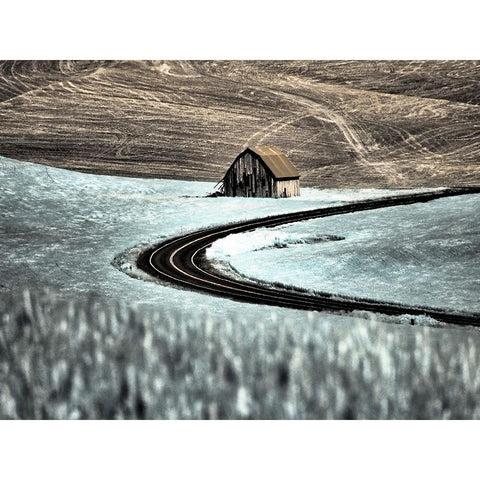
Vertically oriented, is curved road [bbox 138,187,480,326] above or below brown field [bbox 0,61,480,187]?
below

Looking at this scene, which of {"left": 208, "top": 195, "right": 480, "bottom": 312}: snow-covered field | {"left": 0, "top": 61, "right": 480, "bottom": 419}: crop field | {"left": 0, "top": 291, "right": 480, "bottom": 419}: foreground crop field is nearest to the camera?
{"left": 0, "top": 291, "right": 480, "bottom": 419}: foreground crop field

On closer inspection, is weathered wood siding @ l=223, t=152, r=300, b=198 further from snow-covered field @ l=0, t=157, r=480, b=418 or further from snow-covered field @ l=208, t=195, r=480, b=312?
snow-covered field @ l=0, t=157, r=480, b=418

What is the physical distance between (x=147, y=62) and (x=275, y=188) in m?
4.01

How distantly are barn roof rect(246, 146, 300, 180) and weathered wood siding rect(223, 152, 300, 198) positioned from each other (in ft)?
0.42

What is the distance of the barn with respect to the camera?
14781 mm

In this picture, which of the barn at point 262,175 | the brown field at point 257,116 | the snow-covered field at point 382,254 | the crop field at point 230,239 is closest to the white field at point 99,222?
the crop field at point 230,239

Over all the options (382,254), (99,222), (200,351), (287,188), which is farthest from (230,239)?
(200,351)

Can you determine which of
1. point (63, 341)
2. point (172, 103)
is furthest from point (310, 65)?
point (63, 341)

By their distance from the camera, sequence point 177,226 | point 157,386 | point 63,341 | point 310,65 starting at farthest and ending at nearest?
1. point 177,226
2. point 310,65
3. point 63,341
4. point 157,386

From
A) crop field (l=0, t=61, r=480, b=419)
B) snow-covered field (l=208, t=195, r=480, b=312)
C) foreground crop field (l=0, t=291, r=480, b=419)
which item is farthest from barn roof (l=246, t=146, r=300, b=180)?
foreground crop field (l=0, t=291, r=480, b=419)

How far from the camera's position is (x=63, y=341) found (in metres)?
11.3

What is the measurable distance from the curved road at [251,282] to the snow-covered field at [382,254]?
0.20m

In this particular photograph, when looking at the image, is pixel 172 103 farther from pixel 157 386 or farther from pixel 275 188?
pixel 157 386

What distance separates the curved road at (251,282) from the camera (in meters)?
12.0
